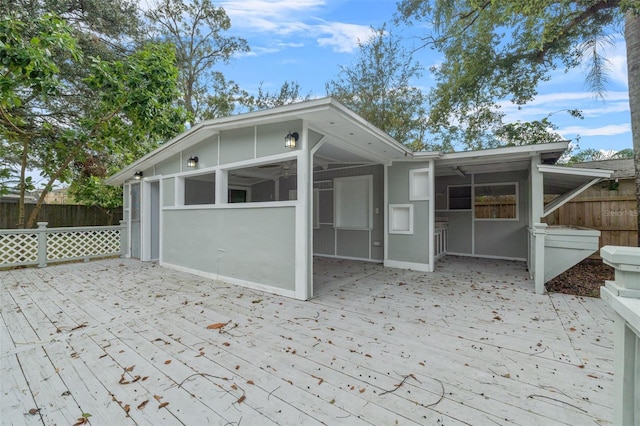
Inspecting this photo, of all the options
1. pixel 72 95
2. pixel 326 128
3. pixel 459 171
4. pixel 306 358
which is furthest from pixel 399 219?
pixel 72 95

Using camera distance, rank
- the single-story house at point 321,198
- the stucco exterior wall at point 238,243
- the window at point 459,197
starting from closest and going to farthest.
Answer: the single-story house at point 321,198, the stucco exterior wall at point 238,243, the window at point 459,197

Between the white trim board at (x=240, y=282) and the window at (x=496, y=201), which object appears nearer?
the white trim board at (x=240, y=282)

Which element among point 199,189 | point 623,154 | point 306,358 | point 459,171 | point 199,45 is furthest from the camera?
point 623,154

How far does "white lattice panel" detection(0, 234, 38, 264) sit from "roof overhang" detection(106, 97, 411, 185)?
341 cm

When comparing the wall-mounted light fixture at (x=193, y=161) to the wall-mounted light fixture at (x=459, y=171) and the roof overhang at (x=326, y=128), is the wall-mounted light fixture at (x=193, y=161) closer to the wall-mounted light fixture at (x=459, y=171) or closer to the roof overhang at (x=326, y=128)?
the roof overhang at (x=326, y=128)

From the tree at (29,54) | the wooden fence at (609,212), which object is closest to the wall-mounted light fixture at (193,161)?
the tree at (29,54)

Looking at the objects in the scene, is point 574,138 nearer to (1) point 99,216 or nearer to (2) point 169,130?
(2) point 169,130

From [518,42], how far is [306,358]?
Result: 8.89 metres

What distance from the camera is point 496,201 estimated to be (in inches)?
293

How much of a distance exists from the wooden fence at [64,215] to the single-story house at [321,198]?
4.11 m

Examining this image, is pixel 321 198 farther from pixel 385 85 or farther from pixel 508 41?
pixel 385 85

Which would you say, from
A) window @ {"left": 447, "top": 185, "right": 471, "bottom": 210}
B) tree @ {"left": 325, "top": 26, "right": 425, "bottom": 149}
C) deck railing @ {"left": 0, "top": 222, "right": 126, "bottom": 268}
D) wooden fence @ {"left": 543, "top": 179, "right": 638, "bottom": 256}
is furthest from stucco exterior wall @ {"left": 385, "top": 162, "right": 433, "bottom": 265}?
deck railing @ {"left": 0, "top": 222, "right": 126, "bottom": 268}

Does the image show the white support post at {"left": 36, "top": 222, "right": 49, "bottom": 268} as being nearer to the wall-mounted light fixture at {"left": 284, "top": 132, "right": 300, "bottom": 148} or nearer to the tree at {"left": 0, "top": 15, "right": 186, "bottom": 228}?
the tree at {"left": 0, "top": 15, "right": 186, "bottom": 228}

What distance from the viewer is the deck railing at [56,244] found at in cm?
641
